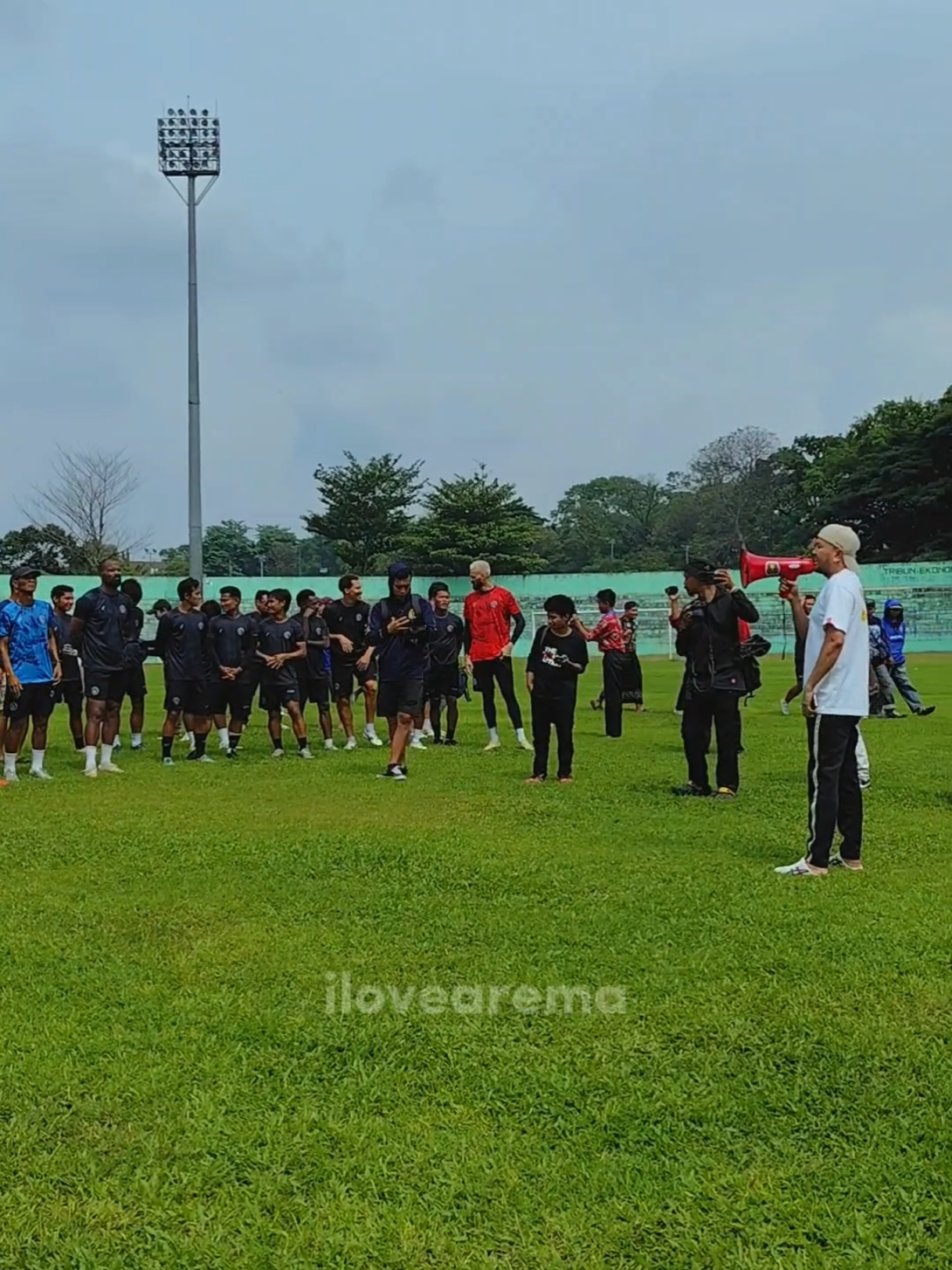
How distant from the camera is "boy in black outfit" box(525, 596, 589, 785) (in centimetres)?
1045

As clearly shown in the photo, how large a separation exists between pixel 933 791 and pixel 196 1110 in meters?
7.71

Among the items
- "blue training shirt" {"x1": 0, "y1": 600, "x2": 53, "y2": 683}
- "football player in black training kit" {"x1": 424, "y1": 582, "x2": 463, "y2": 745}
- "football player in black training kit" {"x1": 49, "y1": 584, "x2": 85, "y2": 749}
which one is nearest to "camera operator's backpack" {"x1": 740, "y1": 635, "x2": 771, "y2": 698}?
"football player in black training kit" {"x1": 424, "y1": 582, "x2": 463, "y2": 745}

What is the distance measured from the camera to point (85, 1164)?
3436 mm

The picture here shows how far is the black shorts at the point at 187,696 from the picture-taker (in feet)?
41.8

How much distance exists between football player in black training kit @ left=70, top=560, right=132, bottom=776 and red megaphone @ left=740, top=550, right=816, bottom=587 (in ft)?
20.6

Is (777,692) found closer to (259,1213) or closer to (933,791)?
(933,791)

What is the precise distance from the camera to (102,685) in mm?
11609

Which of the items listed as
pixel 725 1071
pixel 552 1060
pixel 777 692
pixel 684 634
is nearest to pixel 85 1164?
pixel 552 1060

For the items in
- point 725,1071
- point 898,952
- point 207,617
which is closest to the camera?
point 725,1071

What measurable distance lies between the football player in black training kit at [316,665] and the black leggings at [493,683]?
5.94 feet

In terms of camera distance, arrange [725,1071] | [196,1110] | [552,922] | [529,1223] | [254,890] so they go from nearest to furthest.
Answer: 1. [529,1223]
2. [196,1110]
3. [725,1071]
4. [552,922]
5. [254,890]

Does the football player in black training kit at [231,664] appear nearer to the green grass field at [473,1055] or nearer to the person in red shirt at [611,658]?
the person in red shirt at [611,658]

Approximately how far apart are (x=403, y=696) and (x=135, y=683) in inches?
160

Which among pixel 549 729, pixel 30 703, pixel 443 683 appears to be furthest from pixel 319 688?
pixel 549 729
